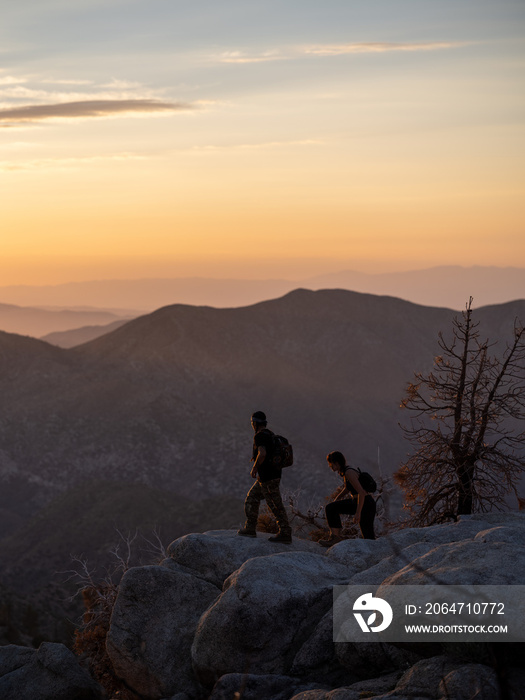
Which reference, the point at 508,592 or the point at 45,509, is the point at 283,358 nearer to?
the point at 45,509

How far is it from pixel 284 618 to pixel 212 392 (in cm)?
8489

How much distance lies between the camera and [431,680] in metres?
8.66

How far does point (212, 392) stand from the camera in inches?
3789

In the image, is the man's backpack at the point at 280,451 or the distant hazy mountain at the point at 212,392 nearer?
the man's backpack at the point at 280,451

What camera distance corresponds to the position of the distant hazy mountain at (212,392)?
76750mm

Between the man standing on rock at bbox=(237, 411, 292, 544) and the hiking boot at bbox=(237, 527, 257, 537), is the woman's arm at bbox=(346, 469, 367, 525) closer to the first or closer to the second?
the man standing on rock at bbox=(237, 411, 292, 544)

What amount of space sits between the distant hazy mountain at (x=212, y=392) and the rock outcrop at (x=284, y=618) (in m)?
55.4

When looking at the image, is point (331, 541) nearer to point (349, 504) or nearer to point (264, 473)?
point (349, 504)

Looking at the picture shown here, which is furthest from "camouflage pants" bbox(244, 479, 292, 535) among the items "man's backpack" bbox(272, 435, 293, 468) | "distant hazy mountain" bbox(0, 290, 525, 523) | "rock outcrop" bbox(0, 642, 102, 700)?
"distant hazy mountain" bbox(0, 290, 525, 523)

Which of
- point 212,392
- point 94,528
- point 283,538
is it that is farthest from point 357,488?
point 212,392

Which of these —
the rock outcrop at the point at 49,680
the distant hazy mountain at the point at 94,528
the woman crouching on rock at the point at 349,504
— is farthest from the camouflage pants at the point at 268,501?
the distant hazy mountain at the point at 94,528

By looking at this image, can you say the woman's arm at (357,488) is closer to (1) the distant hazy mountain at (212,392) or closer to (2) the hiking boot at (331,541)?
(2) the hiking boot at (331,541)

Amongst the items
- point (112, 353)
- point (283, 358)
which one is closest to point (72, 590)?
point (112, 353)

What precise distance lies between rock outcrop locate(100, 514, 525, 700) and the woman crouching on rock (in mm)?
553
